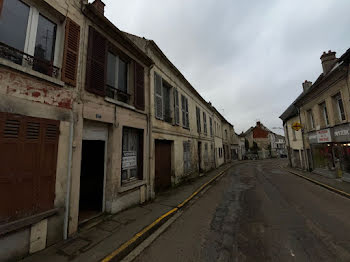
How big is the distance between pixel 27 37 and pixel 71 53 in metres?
0.80

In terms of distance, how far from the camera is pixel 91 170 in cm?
526

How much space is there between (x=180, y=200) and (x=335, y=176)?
10.1m

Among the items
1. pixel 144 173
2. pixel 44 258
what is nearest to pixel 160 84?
pixel 144 173

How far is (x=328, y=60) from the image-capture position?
10727 mm

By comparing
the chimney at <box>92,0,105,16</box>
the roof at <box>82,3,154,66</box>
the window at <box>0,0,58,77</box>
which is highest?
the chimney at <box>92,0,105,16</box>

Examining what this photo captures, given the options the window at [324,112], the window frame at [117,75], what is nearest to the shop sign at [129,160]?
the window frame at [117,75]

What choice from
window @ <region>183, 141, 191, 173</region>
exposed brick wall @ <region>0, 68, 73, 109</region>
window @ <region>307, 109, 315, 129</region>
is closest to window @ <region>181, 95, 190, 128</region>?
window @ <region>183, 141, 191, 173</region>

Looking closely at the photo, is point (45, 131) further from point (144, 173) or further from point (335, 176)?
point (335, 176)

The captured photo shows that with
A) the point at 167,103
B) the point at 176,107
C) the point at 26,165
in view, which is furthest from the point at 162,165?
the point at 26,165

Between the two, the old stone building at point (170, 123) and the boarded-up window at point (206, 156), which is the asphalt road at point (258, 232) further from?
the boarded-up window at point (206, 156)

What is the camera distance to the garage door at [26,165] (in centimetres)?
261

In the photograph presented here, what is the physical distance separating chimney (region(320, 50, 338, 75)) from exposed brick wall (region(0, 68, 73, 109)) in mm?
15060

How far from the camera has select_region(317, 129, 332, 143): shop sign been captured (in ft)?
30.6

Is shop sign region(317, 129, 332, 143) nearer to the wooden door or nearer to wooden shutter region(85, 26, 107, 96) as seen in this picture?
the wooden door
